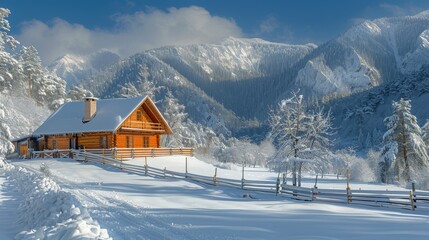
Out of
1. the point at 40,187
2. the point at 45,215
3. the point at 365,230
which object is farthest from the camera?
the point at 40,187

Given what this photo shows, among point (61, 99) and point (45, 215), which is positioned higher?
point (61, 99)

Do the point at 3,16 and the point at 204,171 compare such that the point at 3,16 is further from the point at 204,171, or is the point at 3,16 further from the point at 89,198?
the point at 204,171

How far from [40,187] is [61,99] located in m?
54.8

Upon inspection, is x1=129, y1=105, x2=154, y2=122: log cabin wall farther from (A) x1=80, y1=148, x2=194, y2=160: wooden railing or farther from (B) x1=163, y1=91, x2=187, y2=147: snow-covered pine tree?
(B) x1=163, y1=91, x2=187, y2=147: snow-covered pine tree

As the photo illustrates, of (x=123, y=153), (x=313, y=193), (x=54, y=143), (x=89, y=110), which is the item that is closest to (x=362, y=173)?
(x=123, y=153)

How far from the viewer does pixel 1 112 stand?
26.9m

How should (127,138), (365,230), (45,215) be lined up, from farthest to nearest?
1. (127,138)
2. (365,230)
3. (45,215)

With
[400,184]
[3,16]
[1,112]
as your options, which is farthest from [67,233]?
[400,184]

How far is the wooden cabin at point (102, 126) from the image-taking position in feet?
140

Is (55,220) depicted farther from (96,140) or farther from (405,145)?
(405,145)

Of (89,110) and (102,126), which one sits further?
(89,110)

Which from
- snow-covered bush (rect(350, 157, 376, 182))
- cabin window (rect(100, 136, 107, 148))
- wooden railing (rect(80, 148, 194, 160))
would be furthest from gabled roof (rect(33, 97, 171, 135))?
snow-covered bush (rect(350, 157, 376, 182))

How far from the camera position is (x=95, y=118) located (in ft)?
145

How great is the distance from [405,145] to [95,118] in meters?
A: 33.4
